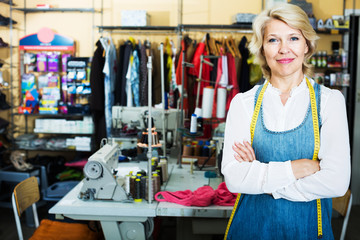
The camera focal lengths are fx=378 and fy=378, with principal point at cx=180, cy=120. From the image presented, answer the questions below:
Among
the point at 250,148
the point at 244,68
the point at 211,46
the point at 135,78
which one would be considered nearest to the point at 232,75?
the point at 244,68

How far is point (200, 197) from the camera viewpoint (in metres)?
2.30

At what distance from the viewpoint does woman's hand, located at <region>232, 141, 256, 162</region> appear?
1.42m

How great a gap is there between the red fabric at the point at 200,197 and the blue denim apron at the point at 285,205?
855 millimetres

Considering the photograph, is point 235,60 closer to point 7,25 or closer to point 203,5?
point 203,5

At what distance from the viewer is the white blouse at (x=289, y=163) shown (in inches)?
52.2

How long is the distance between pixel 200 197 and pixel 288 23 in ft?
4.20

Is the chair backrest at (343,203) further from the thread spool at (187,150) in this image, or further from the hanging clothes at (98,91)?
the hanging clothes at (98,91)

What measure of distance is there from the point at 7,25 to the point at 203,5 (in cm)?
258

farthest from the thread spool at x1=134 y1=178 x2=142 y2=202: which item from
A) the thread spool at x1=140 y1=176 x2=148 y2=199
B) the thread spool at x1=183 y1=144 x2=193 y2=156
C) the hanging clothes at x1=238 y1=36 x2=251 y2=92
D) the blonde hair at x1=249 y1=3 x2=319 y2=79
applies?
the hanging clothes at x1=238 y1=36 x2=251 y2=92

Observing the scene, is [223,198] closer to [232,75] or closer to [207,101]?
[207,101]

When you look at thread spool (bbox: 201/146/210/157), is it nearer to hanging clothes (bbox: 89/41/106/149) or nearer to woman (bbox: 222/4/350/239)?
woman (bbox: 222/4/350/239)

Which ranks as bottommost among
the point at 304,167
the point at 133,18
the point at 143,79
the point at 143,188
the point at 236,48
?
the point at 143,188

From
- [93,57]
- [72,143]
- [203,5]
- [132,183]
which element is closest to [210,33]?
[203,5]

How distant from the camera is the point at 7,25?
489 centimetres
